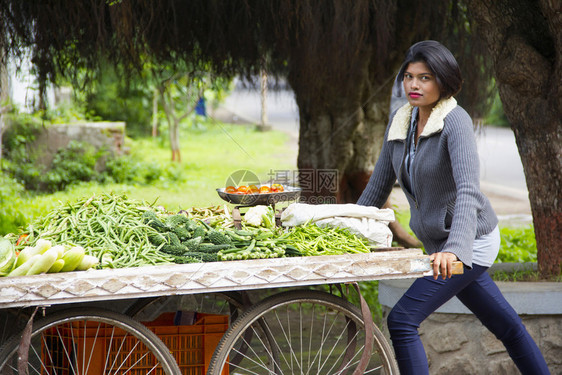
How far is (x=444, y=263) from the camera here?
8.84 ft

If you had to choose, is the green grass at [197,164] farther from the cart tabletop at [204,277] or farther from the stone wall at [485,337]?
the cart tabletop at [204,277]

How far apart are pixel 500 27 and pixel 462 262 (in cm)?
228

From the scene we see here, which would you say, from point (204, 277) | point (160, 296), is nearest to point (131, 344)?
point (160, 296)

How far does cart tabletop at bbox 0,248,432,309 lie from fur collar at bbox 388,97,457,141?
0.51 metres

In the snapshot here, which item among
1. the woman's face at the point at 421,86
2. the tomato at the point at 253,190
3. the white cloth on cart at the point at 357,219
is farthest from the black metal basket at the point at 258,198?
the woman's face at the point at 421,86

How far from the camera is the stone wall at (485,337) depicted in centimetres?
377

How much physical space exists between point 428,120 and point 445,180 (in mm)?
259

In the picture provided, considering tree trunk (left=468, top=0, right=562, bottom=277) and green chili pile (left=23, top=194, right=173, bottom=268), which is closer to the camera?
green chili pile (left=23, top=194, right=173, bottom=268)

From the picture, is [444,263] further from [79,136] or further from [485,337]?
[79,136]

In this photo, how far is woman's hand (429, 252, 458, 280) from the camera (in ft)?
8.85

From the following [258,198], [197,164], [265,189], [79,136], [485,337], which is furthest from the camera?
[197,164]

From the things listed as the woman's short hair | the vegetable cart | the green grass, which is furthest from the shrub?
the woman's short hair

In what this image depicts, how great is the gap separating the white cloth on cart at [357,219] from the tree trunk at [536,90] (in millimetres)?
1677

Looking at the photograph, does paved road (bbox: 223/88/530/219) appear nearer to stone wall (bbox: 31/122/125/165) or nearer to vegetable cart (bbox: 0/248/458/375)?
stone wall (bbox: 31/122/125/165)
